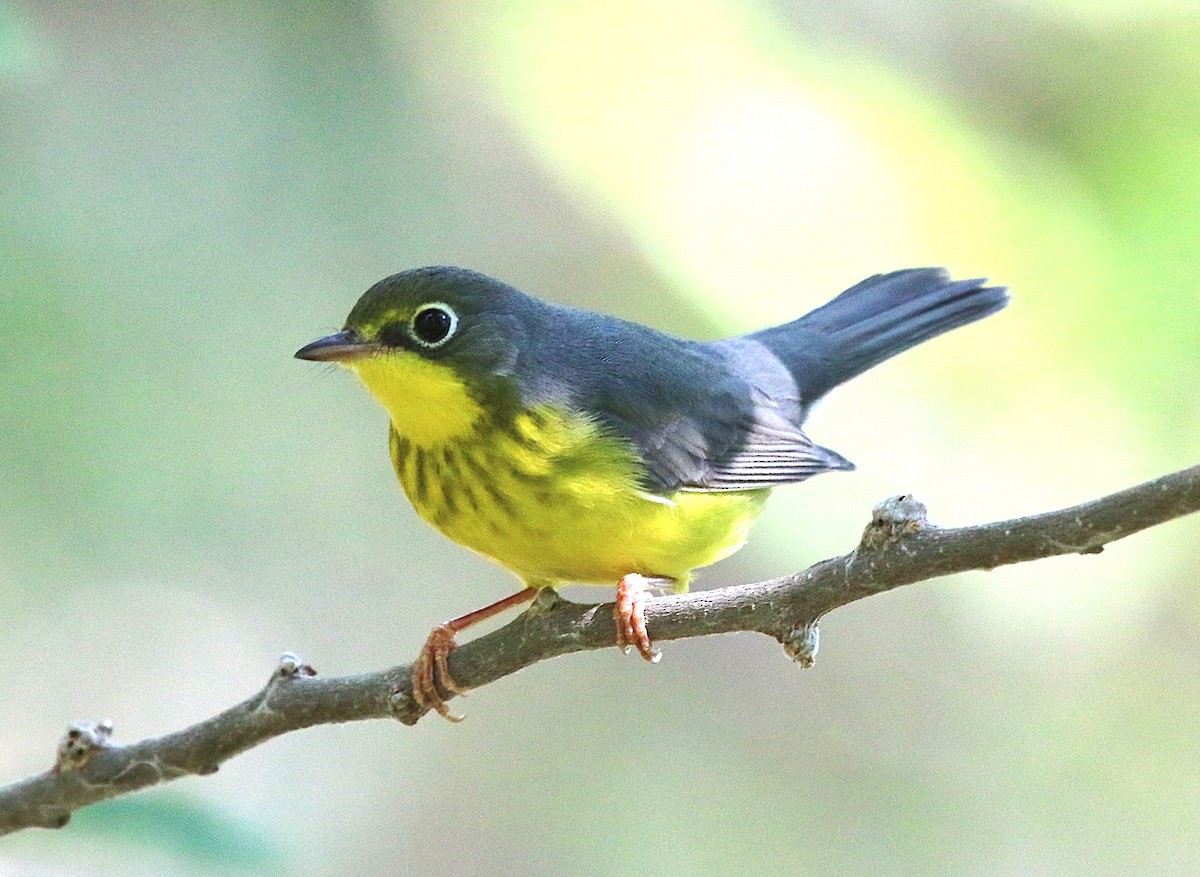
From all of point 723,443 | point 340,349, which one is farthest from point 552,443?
point 723,443

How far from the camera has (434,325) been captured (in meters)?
3.94

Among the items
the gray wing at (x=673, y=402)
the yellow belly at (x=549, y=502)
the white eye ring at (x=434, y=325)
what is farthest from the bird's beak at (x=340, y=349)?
the gray wing at (x=673, y=402)

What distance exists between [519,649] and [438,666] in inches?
18.6

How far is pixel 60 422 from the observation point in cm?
543

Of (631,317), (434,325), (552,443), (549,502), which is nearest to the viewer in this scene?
(549,502)

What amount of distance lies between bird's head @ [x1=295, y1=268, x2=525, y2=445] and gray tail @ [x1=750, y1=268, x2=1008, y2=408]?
1.84 m

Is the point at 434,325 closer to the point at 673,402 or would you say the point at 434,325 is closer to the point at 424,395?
the point at 424,395

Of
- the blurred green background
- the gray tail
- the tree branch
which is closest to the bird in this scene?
the tree branch

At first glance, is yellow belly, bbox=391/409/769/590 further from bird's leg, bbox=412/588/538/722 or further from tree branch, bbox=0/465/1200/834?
tree branch, bbox=0/465/1200/834

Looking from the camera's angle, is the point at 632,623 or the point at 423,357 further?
the point at 423,357

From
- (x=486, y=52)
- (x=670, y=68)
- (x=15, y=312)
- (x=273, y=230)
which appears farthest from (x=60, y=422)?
(x=670, y=68)

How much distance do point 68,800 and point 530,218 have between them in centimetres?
468

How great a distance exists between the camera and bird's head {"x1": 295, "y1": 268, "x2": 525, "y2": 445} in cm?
384

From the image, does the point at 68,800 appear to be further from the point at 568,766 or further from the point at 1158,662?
the point at 1158,662
